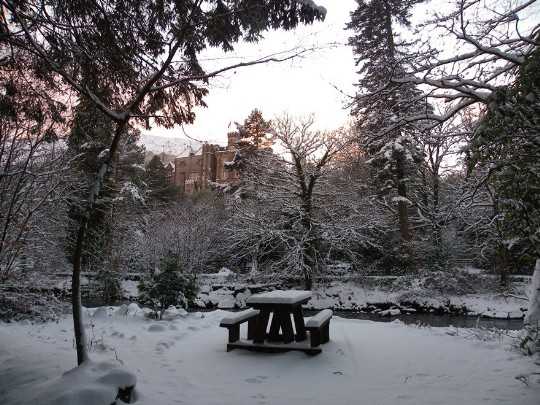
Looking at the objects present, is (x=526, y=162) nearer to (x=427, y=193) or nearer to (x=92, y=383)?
(x=92, y=383)

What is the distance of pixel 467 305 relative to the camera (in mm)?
15023

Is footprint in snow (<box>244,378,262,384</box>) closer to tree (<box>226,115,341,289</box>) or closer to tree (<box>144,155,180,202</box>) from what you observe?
tree (<box>226,115,341,289</box>)

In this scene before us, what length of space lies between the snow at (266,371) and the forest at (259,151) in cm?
63

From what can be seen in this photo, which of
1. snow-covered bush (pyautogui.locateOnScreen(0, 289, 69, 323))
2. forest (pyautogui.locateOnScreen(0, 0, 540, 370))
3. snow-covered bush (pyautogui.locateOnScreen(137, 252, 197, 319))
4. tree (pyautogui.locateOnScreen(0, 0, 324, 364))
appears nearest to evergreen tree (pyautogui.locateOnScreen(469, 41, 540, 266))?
forest (pyautogui.locateOnScreen(0, 0, 540, 370))

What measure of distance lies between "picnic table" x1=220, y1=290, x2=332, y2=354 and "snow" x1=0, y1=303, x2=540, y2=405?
129 millimetres

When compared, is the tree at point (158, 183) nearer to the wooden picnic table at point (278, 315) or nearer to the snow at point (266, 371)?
the snow at point (266, 371)

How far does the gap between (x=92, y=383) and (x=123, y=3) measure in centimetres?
423

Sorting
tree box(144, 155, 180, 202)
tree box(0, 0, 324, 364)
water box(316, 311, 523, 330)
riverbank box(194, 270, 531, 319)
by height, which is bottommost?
water box(316, 311, 523, 330)

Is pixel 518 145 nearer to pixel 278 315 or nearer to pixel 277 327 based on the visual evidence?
pixel 278 315

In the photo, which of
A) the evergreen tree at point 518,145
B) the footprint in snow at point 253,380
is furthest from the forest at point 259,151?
the footprint in snow at point 253,380

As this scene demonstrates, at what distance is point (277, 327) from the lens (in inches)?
219

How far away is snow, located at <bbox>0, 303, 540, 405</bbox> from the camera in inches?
127

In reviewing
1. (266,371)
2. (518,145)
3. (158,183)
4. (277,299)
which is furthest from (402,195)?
(158,183)

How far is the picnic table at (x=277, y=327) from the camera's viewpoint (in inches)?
199
